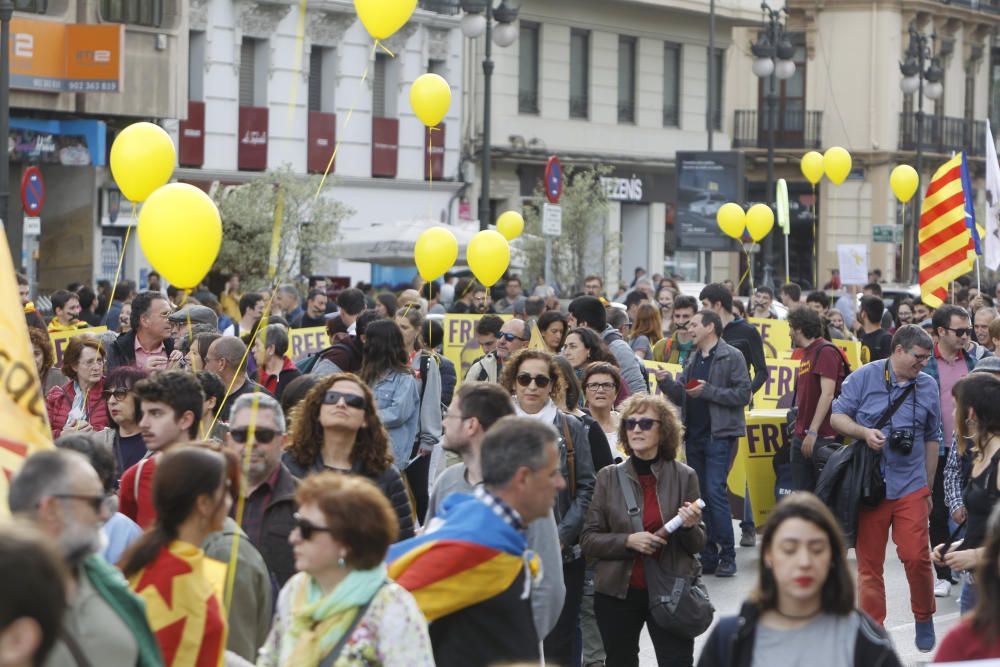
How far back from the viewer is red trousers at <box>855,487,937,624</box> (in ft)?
31.1

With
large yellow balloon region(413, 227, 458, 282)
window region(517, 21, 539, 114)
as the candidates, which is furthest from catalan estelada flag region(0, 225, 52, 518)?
window region(517, 21, 539, 114)

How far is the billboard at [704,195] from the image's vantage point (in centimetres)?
3050

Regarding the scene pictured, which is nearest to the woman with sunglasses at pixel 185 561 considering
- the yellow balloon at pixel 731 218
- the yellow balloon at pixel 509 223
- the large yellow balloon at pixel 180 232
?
the large yellow balloon at pixel 180 232

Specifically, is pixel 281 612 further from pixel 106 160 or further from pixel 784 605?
pixel 106 160

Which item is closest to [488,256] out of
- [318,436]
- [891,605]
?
[891,605]

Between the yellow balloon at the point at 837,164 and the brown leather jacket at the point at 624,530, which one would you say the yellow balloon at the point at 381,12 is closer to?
the brown leather jacket at the point at 624,530

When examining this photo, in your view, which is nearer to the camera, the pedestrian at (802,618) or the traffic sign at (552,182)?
the pedestrian at (802,618)

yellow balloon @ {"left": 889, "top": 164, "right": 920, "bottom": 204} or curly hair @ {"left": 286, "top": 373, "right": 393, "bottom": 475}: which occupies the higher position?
yellow balloon @ {"left": 889, "top": 164, "right": 920, "bottom": 204}

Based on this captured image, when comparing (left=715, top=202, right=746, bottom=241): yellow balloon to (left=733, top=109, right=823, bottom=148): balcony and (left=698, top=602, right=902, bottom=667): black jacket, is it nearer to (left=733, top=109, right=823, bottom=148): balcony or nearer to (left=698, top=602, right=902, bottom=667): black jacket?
(left=698, top=602, right=902, bottom=667): black jacket

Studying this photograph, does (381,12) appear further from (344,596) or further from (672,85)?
(672,85)

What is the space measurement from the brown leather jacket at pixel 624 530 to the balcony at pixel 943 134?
44784 millimetres

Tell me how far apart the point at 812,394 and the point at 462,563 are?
693 cm

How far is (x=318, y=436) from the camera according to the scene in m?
7.07

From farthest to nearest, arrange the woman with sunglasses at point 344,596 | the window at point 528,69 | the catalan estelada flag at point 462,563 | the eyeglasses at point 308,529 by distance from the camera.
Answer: the window at point 528,69 → the catalan estelada flag at point 462,563 → the eyeglasses at point 308,529 → the woman with sunglasses at point 344,596
